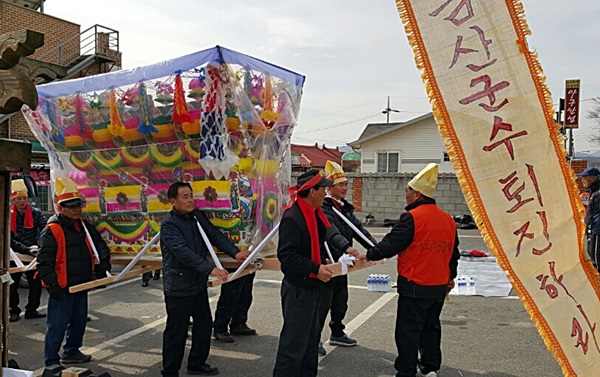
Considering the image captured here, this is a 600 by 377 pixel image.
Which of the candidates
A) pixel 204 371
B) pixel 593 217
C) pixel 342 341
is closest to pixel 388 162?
pixel 593 217

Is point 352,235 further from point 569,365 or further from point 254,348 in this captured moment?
point 569,365

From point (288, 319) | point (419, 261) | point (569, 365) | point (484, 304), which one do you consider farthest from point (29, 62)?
point (484, 304)

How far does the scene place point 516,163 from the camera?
285 cm

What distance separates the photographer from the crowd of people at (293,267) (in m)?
4.11

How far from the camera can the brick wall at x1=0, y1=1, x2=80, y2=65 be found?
15.2 metres

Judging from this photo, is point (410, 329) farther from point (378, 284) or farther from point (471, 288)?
point (471, 288)

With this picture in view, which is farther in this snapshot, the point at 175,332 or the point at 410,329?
the point at 175,332

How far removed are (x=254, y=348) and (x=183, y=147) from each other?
240 centimetres

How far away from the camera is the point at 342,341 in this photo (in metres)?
5.79

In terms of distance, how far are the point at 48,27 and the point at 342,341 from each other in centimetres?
1548

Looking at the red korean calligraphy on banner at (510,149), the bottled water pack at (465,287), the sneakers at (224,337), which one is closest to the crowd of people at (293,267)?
the sneakers at (224,337)

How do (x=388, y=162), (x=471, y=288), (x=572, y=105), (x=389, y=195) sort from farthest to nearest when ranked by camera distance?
(x=388, y=162), (x=389, y=195), (x=572, y=105), (x=471, y=288)

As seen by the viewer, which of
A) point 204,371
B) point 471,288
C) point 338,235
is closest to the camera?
point 338,235

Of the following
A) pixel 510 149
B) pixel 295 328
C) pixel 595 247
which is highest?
pixel 510 149
